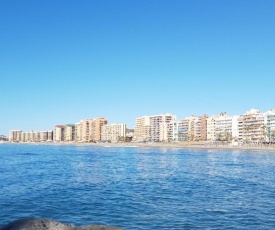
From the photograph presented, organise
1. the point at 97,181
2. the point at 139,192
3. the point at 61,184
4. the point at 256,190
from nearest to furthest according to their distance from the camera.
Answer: the point at 139,192 < the point at 256,190 < the point at 61,184 < the point at 97,181

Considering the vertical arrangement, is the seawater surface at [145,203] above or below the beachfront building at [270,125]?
below

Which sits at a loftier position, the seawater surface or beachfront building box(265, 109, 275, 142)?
beachfront building box(265, 109, 275, 142)

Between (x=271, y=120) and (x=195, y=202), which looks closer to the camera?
(x=195, y=202)

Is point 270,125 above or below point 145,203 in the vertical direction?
above

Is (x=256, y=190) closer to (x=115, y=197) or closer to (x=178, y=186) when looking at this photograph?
(x=178, y=186)

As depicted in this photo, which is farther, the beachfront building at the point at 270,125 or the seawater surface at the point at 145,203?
the beachfront building at the point at 270,125

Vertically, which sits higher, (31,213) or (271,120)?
(271,120)

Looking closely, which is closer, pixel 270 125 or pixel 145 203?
pixel 145 203

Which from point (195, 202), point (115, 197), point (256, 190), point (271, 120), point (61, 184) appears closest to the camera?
point (195, 202)

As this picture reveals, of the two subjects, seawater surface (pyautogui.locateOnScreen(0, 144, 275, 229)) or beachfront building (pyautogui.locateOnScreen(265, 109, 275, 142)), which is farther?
beachfront building (pyautogui.locateOnScreen(265, 109, 275, 142))

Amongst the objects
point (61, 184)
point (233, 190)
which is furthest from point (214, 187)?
point (61, 184)

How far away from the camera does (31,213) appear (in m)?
21.4

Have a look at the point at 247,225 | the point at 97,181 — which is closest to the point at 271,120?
the point at 97,181

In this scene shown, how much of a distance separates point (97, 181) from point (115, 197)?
10800 millimetres
